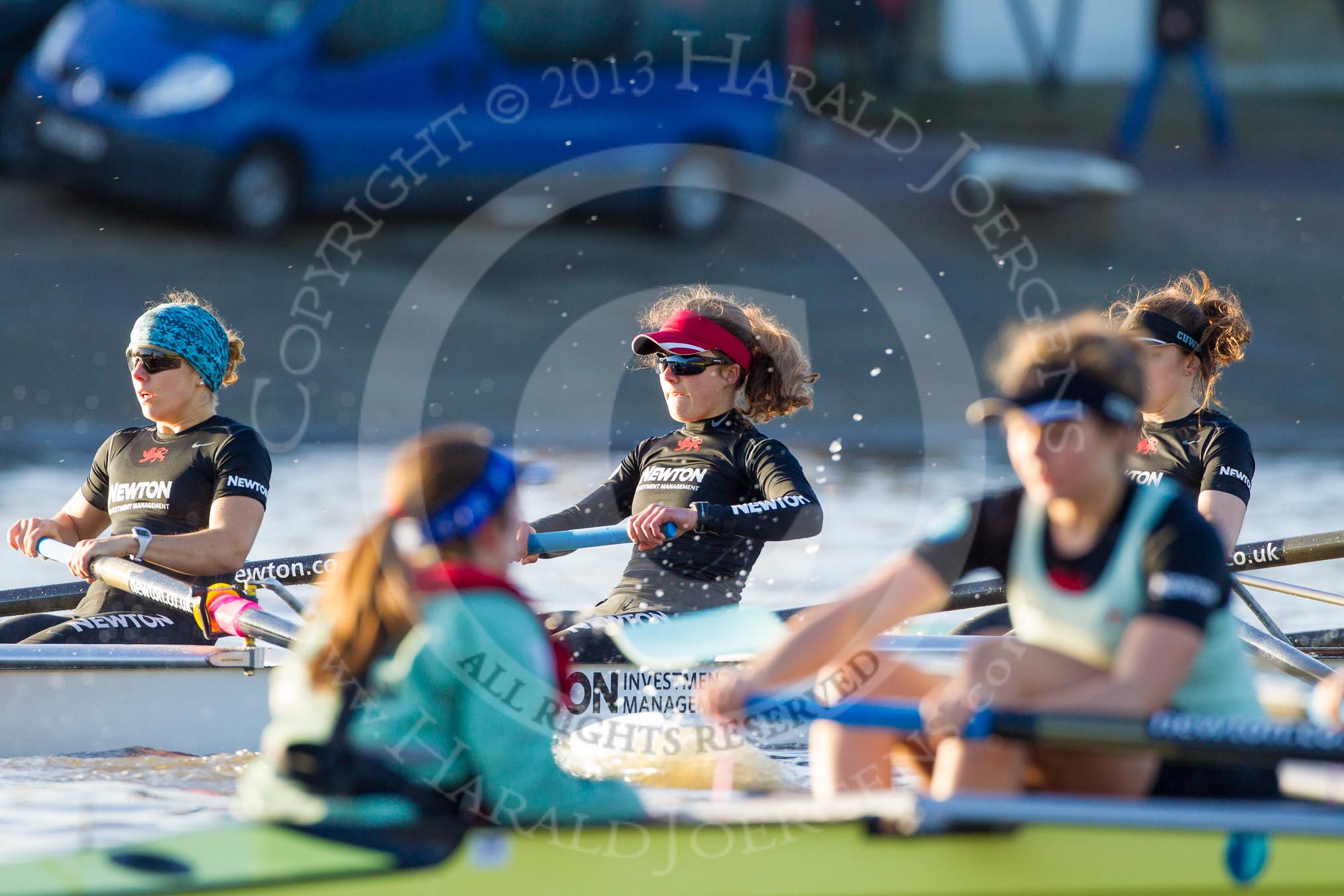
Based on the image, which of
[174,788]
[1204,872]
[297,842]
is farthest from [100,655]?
[1204,872]

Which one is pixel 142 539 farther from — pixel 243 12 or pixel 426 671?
pixel 243 12

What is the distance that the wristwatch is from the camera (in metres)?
5.08

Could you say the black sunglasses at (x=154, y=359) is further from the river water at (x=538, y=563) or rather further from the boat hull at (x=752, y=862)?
the boat hull at (x=752, y=862)

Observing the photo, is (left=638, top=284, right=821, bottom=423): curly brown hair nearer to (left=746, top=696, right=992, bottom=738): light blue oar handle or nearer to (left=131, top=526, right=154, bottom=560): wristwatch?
(left=131, top=526, right=154, bottom=560): wristwatch

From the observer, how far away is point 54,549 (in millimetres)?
5359

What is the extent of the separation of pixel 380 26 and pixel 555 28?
47.8 inches

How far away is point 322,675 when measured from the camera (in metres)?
2.78

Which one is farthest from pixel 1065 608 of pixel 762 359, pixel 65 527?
pixel 65 527

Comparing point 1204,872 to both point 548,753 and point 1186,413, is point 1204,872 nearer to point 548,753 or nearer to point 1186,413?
point 548,753

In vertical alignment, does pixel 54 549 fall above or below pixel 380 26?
below

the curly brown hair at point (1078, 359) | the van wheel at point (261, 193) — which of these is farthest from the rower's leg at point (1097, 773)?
the van wheel at point (261, 193)

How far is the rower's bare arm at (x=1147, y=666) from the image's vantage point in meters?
→ 2.89

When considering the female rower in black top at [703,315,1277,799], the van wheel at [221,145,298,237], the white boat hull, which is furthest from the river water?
the van wheel at [221,145,298,237]

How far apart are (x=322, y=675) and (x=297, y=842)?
1.07 ft
